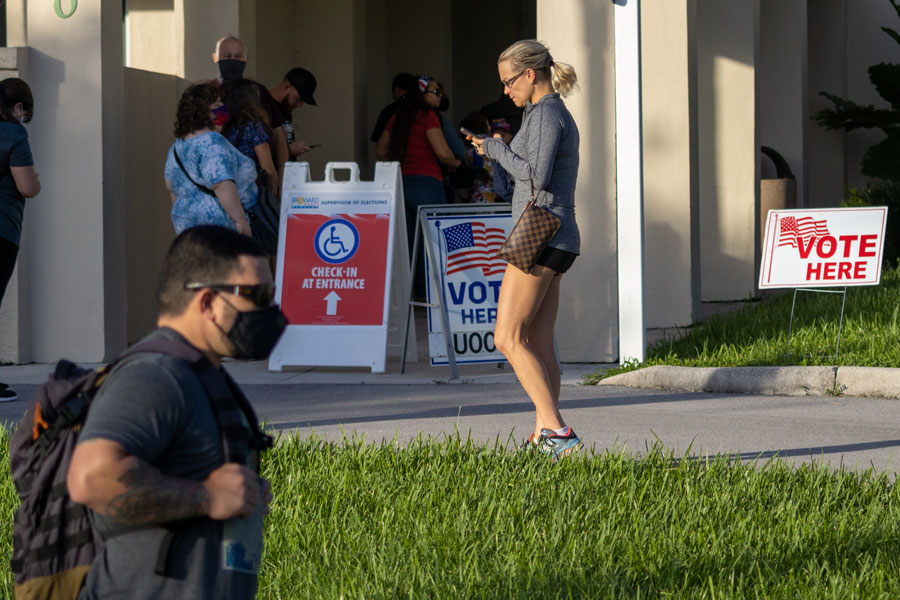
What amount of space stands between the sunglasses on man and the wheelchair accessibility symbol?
6.65 metres

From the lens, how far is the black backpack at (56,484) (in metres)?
2.32

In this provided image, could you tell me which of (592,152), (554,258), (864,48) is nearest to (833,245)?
(592,152)

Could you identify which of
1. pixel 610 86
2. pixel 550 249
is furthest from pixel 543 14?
pixel 550 249

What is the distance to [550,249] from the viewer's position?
571 cm

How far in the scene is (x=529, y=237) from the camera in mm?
5645

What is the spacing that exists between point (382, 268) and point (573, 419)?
7.67 ft

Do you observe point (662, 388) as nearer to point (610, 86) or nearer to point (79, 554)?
point (610, 86)

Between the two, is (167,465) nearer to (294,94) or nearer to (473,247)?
(473,247)

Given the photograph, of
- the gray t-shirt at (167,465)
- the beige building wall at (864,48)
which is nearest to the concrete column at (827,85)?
the beige building wall at (864,48)

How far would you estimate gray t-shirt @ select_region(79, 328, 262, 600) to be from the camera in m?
2.20

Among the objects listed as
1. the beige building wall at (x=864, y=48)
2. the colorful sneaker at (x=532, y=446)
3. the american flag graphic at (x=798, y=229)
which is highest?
the beige building wall at (x=864, y=48)

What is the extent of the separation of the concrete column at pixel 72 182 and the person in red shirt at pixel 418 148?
2.36 m

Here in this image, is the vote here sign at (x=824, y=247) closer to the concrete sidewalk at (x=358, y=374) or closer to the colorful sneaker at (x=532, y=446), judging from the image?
Result: the concrete sidewalk at (x=358, y=374)

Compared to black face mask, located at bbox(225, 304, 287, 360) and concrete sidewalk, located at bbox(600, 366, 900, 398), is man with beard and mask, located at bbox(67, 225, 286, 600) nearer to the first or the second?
black face mask, located at bbox(225, 304, 287, 360)
